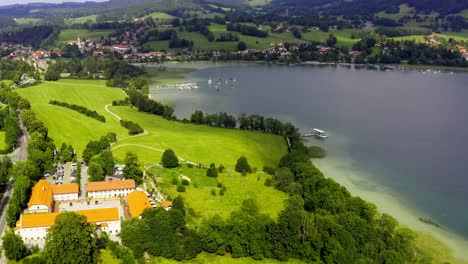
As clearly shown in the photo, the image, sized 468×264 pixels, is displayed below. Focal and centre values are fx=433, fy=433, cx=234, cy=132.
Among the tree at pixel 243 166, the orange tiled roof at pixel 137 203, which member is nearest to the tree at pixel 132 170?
the orange tiled roof at pixel 137 203

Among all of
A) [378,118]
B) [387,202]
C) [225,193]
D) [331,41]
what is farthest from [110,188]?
[331,41]

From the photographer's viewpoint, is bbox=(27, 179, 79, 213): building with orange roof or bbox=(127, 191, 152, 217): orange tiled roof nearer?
bbox=(127, 191, 152, 217): orange tiled roof

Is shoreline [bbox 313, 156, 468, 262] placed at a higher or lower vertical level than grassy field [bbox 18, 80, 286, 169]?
lower

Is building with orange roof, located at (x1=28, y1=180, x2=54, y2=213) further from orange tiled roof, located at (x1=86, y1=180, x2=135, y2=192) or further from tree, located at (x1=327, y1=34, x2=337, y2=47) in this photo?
tree, located at (x1=327, y1=34, x2=337, y2=47)

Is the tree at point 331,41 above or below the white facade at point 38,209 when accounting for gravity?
above

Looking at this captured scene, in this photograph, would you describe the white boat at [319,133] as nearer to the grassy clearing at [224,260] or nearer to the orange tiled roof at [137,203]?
the orange tiled roof at [137,203]

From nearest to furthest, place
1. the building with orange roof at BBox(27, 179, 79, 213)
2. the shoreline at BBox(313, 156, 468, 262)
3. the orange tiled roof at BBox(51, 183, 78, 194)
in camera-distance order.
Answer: the building with orange roof at BBox(27, 179, 79, 213) → the shoreline at BBox(313, 156, 468, 262) → the orange tiled roof at BBox(51, 183, 78, 194)

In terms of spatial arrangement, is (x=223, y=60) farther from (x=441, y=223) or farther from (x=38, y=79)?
(x=441, y=223)

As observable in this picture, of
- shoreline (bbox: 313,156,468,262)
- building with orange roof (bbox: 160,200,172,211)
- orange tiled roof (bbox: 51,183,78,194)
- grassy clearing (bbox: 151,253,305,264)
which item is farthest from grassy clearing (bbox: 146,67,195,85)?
grassy clearing (bbox: 151,253,305,264)
